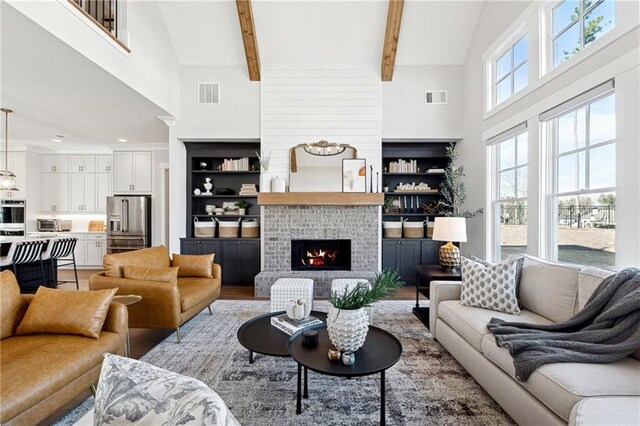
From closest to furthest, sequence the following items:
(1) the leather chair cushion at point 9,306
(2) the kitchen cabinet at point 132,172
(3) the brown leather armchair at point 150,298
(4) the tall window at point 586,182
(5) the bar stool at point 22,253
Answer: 1. (1) the leather chair cushion at point 9,306
2. (4) the tall window at point 586,182
3. (3) the brown leather armchair at point 150,298
4. (5) the bar stool at point 22,253
5. (2) the kitchen cabinet at point 132,172

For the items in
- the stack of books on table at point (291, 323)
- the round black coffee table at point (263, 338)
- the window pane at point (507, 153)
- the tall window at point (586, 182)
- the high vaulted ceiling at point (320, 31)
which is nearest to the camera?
the round black coffee table at point (263, 338)

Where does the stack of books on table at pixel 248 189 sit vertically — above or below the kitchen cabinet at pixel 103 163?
below

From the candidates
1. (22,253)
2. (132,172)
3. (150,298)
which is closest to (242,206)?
(132,172)

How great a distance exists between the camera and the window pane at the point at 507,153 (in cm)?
387

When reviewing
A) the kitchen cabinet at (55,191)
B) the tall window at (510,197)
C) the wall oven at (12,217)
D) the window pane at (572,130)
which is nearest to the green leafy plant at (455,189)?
the tall window at (510,197)

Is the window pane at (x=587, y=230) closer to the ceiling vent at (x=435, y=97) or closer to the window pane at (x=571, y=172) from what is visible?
the window pane at (x=571, y=172)

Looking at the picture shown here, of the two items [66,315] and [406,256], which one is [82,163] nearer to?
[66,315]

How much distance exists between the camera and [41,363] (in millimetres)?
1556

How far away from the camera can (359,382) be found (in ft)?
7.04

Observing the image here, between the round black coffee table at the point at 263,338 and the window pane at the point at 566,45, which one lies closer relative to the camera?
the round black coffee table at the point at 263,338

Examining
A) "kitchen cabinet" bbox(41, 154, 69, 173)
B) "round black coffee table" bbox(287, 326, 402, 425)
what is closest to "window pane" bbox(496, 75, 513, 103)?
"round black coffee table" bbox(287, 326, 402, 425)

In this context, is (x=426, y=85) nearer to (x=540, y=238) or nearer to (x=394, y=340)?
(x=540, y=238)

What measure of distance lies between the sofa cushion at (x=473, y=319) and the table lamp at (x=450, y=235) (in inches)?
37.6

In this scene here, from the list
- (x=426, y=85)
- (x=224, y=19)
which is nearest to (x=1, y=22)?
(x=224, y=19)
